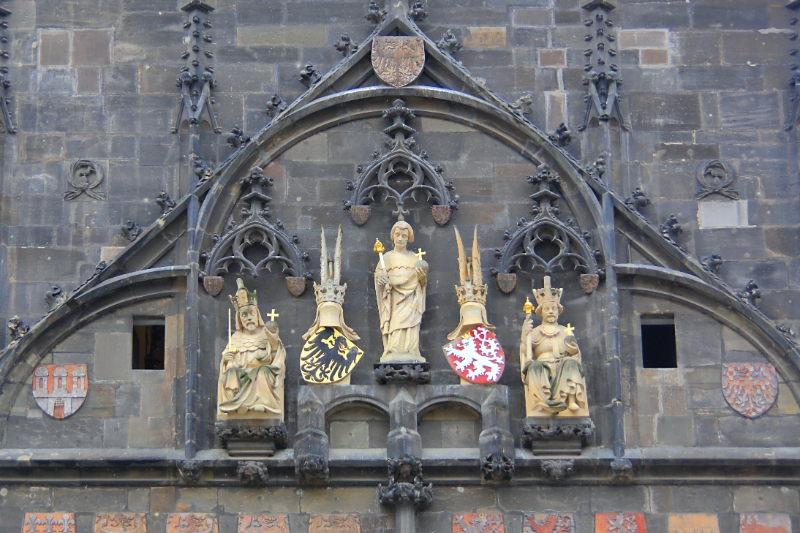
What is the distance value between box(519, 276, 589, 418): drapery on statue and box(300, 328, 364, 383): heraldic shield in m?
1.79

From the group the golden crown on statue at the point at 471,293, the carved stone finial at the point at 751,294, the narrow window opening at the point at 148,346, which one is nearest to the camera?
the golden crown on statue at the point at 471,293

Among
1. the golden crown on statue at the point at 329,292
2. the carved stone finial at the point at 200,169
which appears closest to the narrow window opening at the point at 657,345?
the golden crown on statue at the point at 329,292

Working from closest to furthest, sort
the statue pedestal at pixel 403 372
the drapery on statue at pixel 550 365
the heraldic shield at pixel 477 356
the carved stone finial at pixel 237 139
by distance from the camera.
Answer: the drapery on statue at pixel 550 365
the statue pedestal at pixel 403 372
the heraldic shield at pixel 477 356
the carved stone finial at pixel 237 139

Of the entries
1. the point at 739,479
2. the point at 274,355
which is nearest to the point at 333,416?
the point at 274,355

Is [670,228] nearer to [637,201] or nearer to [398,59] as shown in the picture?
[637,201]

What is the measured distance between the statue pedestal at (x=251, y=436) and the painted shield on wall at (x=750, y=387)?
15.4ft

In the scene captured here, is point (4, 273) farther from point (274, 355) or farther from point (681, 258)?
point (681, 258)

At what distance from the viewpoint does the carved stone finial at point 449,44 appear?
80.0 feet

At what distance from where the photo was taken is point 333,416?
22.9m

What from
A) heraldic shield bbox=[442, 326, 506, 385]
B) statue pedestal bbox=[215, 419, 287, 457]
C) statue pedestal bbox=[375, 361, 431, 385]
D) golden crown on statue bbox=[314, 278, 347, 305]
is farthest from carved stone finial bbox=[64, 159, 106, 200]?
Result: heraldic shield bbox=[442, 326, 506, 385]

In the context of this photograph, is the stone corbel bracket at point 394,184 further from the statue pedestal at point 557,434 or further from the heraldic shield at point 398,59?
the statue pedestal at point 557,434

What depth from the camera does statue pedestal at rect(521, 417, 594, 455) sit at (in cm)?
2248

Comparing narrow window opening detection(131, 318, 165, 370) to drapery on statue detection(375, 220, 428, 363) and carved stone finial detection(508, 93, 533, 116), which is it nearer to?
drapery on statue detection(375, 220, 428, 363)

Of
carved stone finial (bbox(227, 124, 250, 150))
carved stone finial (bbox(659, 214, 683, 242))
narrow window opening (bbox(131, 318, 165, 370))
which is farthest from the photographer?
narrow window opening (bbox(131, 318, 165, 370))
